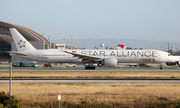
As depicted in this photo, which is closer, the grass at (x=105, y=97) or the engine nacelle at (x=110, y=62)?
the grass at (x=105, y=97)

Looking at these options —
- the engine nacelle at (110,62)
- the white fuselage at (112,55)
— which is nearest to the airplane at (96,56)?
the white fuselage at (112,55)

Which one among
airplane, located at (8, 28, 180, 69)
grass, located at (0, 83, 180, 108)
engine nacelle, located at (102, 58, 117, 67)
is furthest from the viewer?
airplane, located at (8, 28, 180, 69)

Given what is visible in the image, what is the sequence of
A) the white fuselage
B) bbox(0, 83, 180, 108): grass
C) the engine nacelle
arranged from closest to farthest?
bbox(0, 83, 180, 108): grass < the engine nacelle < the white fuselage

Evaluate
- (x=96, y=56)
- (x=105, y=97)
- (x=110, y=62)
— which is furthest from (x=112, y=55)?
(x=105, y=97)

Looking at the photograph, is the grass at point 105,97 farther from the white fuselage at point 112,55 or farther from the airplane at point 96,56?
the white fuselage at point 112,55

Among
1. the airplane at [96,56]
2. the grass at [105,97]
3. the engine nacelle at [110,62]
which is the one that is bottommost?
the grass at [105,97]

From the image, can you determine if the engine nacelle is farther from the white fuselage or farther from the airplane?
the white fuselage

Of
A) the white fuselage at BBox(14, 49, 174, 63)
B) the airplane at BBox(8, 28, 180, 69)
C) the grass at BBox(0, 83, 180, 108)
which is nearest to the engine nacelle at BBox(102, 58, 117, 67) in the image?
the airplane at BBox(8, 28, 180, 69)

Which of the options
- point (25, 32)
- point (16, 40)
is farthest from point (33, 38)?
point (16, 40)

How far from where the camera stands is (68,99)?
18078mm

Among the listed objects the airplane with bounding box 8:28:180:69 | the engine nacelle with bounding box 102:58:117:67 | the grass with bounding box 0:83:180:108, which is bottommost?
the grass with bounding box 0:83:180:108

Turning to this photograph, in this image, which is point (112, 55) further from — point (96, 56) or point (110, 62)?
point (96, 56)

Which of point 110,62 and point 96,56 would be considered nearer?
point 110,62

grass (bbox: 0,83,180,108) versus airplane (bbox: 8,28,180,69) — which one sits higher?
airplane (bbox: 8,28,180,69)
